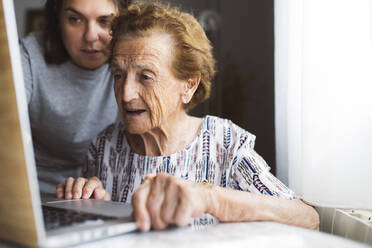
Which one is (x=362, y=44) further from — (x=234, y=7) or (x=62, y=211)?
(x=234, y=7)

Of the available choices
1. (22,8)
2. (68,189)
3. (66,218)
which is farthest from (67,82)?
(22,8)

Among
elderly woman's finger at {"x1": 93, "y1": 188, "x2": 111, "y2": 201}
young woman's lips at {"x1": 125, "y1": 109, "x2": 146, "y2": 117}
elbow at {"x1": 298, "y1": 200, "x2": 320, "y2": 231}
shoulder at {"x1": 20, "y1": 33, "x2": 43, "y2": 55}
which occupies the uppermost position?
shoulder at {"x1": 20, "y1": 33, "x2": 43, "y2": 55}

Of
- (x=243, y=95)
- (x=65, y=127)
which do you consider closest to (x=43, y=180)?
(x=65, y=127)

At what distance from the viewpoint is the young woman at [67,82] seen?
1574mm

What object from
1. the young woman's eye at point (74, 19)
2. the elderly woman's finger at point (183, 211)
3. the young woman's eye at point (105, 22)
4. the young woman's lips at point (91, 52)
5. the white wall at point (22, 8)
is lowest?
the elderly woman's finger at point (183, 211)

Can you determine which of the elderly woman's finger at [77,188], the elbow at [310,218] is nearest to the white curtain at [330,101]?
the elbow at [310,218]

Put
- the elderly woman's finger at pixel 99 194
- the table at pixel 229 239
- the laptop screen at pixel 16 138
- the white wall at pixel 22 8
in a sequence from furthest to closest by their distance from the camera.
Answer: the white wall at pixel 22 8 → the elderly woman's finger at pixel 99 194 → the table at pixel 229 239 → the laptop screen at pixel 16 138

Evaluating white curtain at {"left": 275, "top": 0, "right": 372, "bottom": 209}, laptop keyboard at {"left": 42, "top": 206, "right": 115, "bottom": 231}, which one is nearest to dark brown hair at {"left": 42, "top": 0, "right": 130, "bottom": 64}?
white curtain at {"left": 275, "top": 0, "right": 372, "bottom": 209}

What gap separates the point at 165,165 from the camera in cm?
131

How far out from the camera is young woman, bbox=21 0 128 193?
1574mm

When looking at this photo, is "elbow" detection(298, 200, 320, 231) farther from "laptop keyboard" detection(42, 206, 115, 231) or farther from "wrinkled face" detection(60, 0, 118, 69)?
"wrinkled face" detection(60, 0, 118, 69)

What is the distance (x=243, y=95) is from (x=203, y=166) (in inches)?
36.5

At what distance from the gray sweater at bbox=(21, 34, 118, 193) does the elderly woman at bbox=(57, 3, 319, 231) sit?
0.93 feet

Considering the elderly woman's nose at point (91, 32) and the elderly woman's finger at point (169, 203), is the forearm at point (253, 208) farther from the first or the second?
the elderly woman's nose at point (91, 32)
